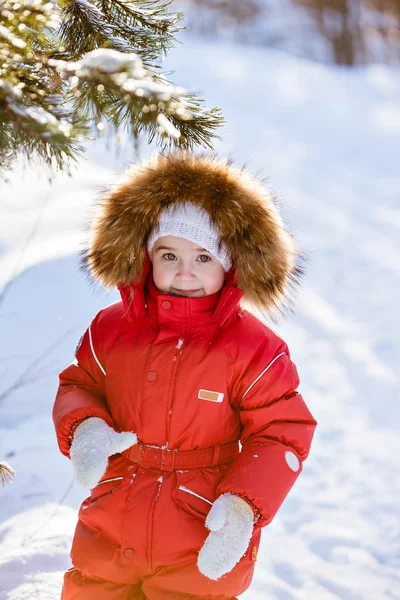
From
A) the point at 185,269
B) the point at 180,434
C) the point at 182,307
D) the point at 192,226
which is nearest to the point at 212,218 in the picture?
the point at 192,226

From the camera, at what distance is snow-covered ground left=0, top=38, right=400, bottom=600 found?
2.80m

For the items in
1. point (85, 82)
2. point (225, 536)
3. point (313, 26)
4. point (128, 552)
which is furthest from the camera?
point (313, 26)

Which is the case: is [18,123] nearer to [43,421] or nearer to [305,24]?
[43,421]

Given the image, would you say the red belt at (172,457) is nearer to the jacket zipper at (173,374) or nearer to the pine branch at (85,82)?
the jacket zipper at (173,374)

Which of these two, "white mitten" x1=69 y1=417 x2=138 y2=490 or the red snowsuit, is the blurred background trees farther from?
"white mitten" x1=69 y1=417 x2=138 y2=490

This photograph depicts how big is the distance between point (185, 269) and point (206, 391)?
0.38 meters

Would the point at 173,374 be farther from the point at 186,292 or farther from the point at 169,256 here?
the point at 169,256

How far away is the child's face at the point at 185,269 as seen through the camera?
218cm

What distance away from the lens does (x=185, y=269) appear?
2.18m

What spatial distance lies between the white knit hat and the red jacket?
0.15m

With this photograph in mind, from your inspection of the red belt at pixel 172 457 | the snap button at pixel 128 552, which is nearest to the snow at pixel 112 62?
the red belt at pixel 172 457

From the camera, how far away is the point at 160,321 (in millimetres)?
2195

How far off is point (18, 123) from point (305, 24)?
17.1 meters

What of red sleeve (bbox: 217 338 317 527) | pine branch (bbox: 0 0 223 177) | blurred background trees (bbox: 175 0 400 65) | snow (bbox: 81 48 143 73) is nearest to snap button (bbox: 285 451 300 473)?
red sleeve (bbox: 217 338 317 527)
